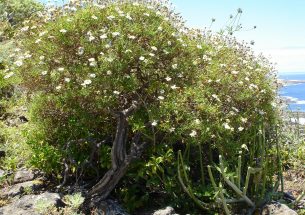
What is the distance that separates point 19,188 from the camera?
5945 mm

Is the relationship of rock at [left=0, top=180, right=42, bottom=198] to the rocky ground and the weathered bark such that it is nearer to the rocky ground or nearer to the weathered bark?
the rocky ground

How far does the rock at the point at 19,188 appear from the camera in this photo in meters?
5.87

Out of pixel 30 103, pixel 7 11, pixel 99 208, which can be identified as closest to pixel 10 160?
pixel 30 103

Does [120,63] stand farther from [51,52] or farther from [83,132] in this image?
[83,132]

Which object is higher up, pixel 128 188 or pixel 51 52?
pixel 51 52

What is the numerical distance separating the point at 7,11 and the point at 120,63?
9.48m

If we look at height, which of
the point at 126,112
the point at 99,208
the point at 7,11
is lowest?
the point at 99,208

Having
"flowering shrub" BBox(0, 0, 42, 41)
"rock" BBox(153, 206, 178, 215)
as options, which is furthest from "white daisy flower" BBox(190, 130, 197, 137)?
"flowering shrub" BBox(0, 0, 42, 41)

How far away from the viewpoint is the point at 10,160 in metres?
6.48

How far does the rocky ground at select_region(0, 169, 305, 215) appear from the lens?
17.6 feet

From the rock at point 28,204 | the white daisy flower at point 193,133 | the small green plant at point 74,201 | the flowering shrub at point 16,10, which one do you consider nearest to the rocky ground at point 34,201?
the rock at point 28,204

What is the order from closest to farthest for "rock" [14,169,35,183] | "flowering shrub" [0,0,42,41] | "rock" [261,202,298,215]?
"rock" [261,202,298,215] → "rock" [14,169,35,183] → "flowering shrub" [0,0,42,41]

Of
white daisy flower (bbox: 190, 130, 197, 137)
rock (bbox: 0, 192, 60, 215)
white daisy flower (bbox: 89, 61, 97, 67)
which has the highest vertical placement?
white daisy flower (bbox: 89, 61, 97, 67)

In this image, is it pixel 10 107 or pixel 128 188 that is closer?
pixel 128 188
